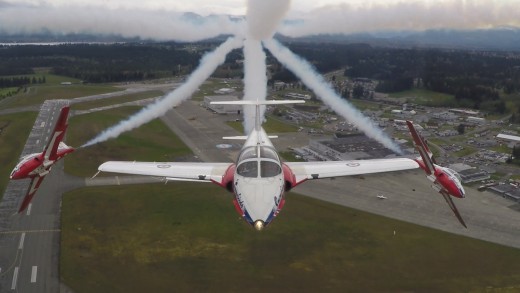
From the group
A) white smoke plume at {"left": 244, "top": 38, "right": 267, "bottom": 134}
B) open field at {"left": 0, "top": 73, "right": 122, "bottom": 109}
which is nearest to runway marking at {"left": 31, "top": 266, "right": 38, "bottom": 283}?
white smoke plume at {"left": 244, "top": 38, "right": 267, "bottom": 134}

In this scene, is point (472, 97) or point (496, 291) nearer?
point (496, 291)

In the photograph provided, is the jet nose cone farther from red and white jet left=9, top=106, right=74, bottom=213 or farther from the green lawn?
the green lawn

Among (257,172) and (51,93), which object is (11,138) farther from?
(257,172)

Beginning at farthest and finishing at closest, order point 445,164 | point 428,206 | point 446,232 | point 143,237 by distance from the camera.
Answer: point 445,164, point 428,206, point 446,232, point 143,237

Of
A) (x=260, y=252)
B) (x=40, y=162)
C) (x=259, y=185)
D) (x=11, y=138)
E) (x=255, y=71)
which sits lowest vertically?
(x=260, y=252)

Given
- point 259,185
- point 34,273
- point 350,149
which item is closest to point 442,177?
point 259,185

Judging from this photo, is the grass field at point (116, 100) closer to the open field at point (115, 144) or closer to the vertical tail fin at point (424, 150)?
the open field at point (115, 144)

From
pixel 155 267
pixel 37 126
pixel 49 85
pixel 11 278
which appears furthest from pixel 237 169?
pixel 49 85

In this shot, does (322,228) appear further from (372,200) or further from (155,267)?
(155,267)
